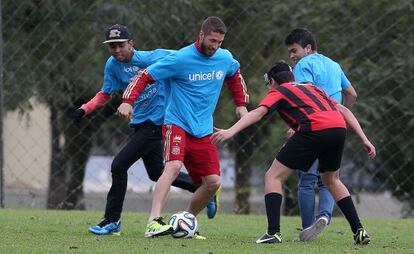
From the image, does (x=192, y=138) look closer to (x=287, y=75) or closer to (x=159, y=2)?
(x=287, y=75)

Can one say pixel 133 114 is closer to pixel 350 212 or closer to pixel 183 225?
pixel 183 225

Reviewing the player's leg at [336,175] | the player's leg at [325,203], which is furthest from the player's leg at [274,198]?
the player's leg at [325,203]

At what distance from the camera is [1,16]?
43.6ft

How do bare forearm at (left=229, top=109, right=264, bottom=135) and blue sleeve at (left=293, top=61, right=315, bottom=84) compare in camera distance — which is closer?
bare forearm at (left=229, top=109, right=264, bottom=135)

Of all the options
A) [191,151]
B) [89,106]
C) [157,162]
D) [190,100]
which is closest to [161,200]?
[191,151]

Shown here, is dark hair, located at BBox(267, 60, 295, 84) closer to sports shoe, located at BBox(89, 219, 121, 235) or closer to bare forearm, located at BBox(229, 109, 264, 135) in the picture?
bare forearm, located at BBox(229, 109, 264, 135)

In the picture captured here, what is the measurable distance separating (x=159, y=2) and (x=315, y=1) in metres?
2.11

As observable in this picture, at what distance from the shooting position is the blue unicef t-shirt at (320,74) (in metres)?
8.73

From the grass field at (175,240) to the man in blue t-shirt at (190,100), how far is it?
1.74ft

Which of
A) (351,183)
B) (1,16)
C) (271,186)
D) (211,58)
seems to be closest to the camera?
(271,186)

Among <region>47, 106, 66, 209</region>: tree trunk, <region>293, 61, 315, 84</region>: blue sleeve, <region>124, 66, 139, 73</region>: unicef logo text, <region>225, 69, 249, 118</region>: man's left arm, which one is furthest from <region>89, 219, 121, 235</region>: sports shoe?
<region>47, 106, 66, 209</region>: tree trunk

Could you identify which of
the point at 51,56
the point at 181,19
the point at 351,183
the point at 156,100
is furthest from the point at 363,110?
the point at 156,100

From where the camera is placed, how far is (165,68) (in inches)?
335

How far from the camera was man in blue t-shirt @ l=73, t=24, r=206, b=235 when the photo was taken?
891 centimetres
